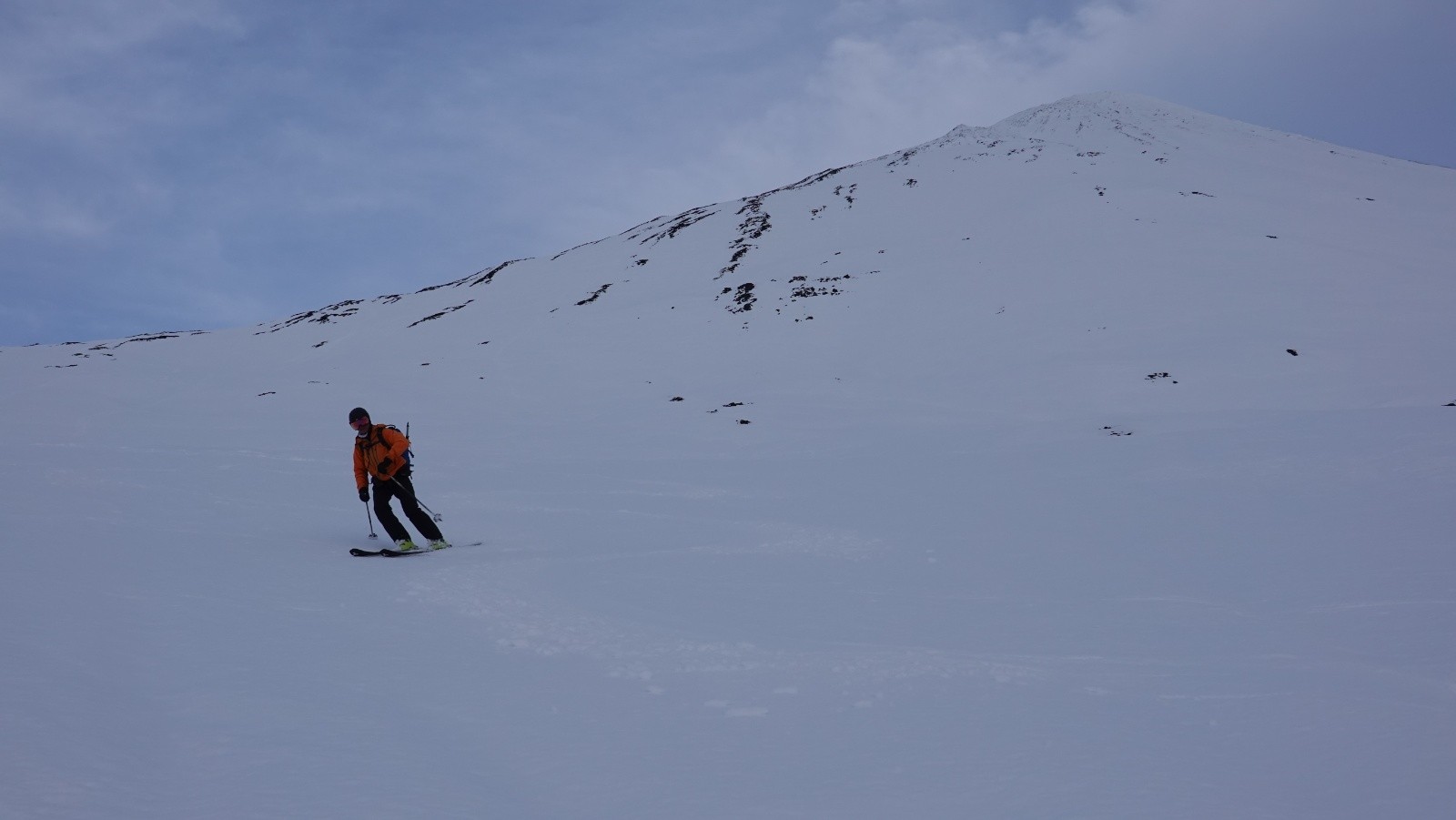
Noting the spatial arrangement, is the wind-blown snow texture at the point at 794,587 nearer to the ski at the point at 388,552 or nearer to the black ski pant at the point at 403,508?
the ski at the point at 388,552

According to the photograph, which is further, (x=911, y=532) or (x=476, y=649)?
(x=911, y=532)

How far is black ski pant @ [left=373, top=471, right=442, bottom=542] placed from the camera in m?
9.59

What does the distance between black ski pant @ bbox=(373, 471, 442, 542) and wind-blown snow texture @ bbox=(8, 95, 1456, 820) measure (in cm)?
76

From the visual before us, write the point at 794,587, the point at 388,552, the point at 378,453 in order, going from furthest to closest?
the point at 378,453, the point at 388,552, the point at 794,587

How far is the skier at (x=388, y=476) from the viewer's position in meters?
9.64

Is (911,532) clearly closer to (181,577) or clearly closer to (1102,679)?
(1102,679)

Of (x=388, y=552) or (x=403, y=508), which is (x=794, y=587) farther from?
(x=403, y=508)

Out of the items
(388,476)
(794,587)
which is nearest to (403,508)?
(388,476)

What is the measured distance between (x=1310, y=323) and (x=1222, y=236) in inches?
A: 469

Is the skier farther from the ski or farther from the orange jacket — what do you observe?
the ski

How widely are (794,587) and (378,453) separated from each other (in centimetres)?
539

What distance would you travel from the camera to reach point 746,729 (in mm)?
4504

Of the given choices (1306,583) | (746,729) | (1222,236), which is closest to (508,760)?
(746,729)

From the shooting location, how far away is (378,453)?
986 cm
